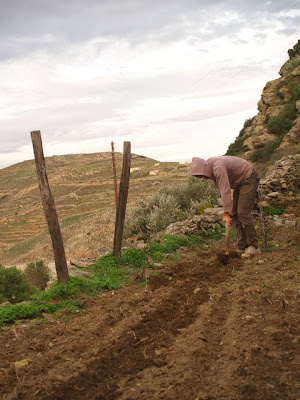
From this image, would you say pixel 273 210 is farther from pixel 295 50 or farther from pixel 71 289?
pixel 295 50

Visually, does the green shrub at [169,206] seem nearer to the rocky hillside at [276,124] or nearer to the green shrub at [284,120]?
the rocky hillside at [276,124]

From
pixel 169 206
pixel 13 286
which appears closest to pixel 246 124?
pixel 169 206

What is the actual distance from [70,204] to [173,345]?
45138 mm

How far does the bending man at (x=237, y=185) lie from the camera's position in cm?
717

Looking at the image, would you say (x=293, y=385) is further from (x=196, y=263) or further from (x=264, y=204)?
(x=264, y=204)

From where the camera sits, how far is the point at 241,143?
2617 cm

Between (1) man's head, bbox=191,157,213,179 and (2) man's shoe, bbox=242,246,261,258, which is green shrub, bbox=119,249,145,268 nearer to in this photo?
(2) man's shoe, bbox=242,246,261,258

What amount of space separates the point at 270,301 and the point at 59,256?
3.33 meters

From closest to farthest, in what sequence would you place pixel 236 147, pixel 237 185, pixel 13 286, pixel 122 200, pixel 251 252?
pixel 237 185 → pixel 251 252 → pixel 122 200 → pixel 13 286 → pixel 236 147

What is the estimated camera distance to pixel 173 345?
4125mm

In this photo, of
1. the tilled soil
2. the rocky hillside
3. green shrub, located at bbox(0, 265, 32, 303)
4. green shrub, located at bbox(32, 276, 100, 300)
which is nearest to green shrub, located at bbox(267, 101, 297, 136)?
the rocky hillside

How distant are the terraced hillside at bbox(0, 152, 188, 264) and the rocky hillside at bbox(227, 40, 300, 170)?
9.02m

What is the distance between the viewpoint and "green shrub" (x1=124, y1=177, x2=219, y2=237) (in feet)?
47.9

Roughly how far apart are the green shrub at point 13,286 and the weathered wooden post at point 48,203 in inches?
223
